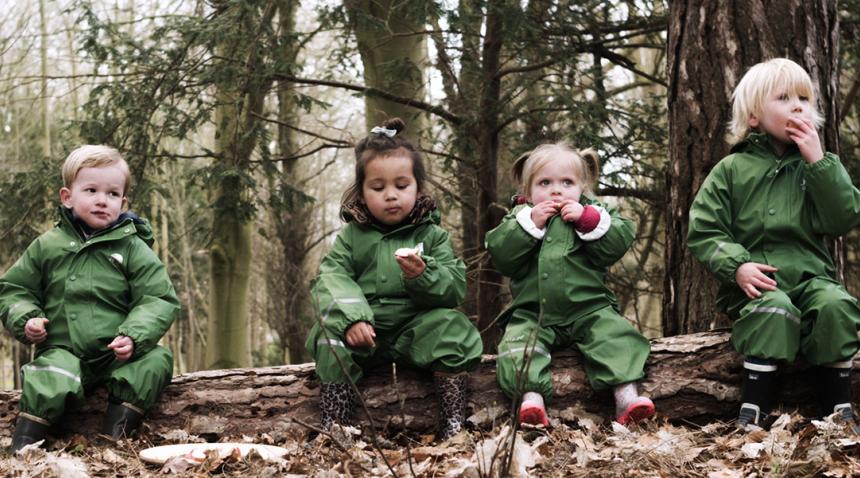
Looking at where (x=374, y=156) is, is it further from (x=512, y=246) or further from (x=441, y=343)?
(x=441, y=343)

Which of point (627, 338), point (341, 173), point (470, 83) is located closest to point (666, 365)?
point (627, 338)

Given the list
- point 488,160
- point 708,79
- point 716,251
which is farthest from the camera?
point 488,160

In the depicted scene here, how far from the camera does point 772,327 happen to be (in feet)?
12.7

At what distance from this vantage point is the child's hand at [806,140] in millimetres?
4016

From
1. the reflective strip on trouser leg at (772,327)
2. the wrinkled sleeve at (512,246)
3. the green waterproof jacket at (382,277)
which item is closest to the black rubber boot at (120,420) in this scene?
the green waterproof jacket at (382,277)

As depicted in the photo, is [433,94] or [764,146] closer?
[764,146]

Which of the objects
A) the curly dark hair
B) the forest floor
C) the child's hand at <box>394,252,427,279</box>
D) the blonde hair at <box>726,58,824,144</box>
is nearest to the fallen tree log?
the forest floor

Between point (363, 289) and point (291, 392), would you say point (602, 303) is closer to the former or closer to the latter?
point (363, 289)

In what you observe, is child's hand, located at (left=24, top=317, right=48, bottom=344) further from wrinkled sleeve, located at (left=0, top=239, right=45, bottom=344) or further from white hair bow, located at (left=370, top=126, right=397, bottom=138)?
white hair bow, located at (left=370, top=126, right=397, bottom=138)

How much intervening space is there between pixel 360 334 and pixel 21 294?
1.84m

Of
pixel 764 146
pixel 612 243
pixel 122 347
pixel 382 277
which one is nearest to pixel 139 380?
pixel 122 347

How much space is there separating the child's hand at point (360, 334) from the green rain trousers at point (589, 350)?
0.67m

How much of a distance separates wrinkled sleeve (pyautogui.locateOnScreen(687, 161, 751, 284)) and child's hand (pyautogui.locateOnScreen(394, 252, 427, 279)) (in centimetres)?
132

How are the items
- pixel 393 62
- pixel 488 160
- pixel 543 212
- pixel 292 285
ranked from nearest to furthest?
pixel 543 212, pixel 393 62, pixel 488 160, pixel 292 285
